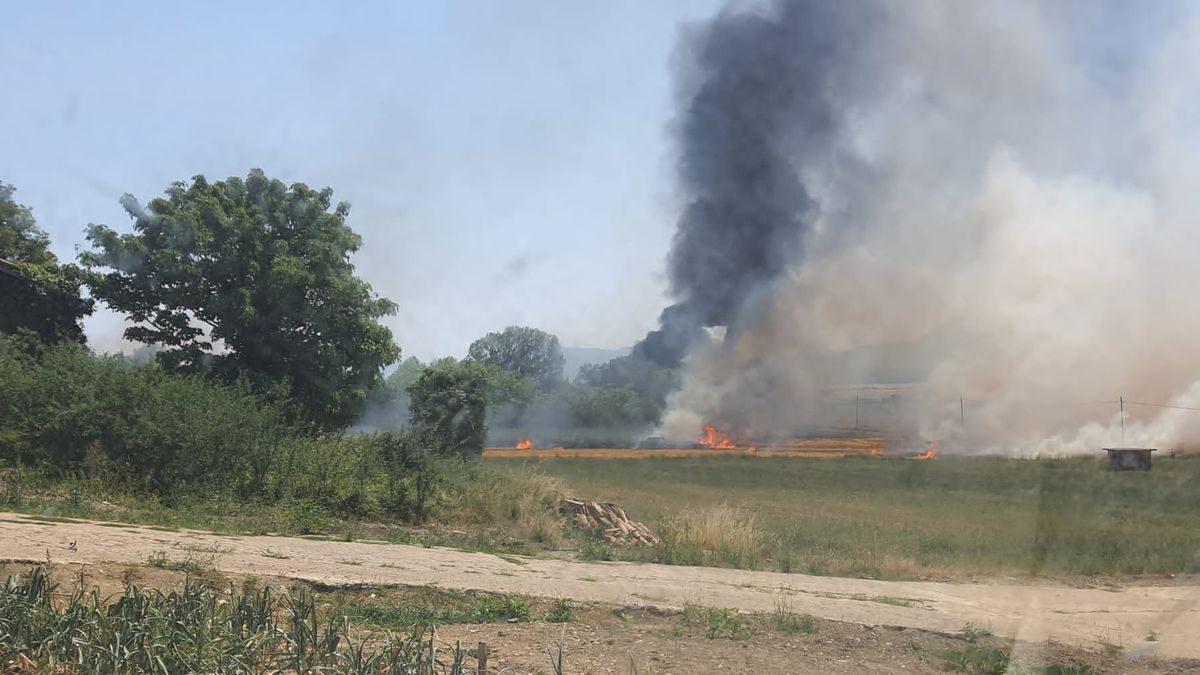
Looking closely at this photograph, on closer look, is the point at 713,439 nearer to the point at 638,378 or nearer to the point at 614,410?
the point at 614,410

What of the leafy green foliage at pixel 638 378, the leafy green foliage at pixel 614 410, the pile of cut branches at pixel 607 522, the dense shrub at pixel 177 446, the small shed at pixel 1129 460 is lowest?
the pile of cut branches at pixel 607 522

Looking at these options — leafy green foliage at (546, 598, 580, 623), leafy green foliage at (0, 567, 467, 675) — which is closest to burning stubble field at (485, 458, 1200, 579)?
leafy green foliage at (546, 598, 580, 623)

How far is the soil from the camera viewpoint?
25.3 ft

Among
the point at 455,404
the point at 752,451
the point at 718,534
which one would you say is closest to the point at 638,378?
the point at 752,451

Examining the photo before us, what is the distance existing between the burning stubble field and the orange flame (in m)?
21.1

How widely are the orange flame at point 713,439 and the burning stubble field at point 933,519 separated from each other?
2114cm

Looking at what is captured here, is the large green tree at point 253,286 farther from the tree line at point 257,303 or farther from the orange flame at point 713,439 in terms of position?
the orange flame at point 713,439

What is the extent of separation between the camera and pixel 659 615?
9453mm

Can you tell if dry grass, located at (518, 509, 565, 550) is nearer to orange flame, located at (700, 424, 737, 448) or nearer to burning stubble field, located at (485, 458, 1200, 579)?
burning stubble field, located at (485, 458, 1200, 579)

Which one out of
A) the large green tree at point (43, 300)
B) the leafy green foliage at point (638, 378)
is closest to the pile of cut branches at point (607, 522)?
the large green tree at point (43, 300)

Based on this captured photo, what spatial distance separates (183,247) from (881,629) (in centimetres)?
1824

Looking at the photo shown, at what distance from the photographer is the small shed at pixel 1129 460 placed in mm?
30047

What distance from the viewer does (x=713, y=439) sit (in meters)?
60.0

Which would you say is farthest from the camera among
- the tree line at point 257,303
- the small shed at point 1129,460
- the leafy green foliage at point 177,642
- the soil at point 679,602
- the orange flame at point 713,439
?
the orange flame at point 713,439
